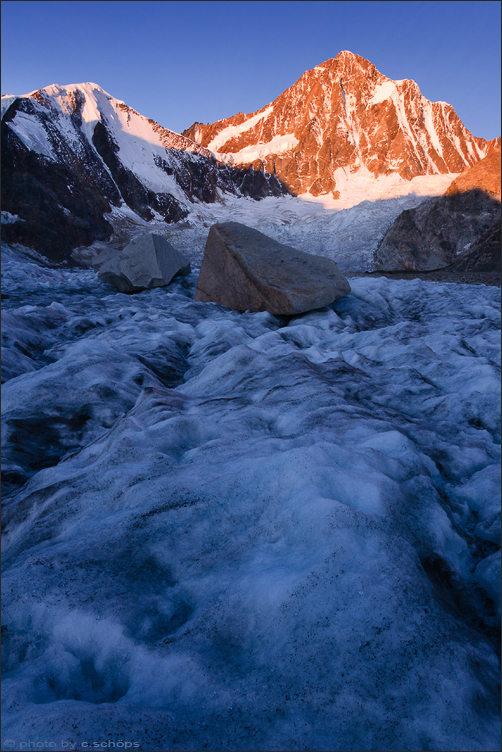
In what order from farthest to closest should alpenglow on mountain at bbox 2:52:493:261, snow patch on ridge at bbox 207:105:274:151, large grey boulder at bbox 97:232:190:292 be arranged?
snow patch on ridge at bbox 207:105:274:151 → alpenglow on mountain at bbox 2:52:493:261 → large grey boulder at bbox 97:232:190:292

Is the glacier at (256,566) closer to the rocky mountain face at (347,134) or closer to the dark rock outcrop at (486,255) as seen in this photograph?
the dark rock outcrop at (486,255)

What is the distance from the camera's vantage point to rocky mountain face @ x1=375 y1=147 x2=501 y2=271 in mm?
15148

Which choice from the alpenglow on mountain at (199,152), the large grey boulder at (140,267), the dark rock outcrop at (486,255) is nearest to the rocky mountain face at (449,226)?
the dark rock outcrop at (486,255)

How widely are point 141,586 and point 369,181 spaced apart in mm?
59640

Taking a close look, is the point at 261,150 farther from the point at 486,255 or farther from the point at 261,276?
the point at 261,276

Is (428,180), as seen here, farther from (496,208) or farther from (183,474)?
(183,474)

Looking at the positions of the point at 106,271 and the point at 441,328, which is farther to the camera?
the point at 106,271

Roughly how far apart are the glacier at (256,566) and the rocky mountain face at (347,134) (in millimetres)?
51838

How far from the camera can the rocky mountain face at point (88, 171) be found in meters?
24.4

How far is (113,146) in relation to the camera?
39062mm

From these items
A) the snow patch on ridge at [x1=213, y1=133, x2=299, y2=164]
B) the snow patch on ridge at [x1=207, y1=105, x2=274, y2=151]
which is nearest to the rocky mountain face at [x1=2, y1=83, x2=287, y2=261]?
the snow patch on ridge at [x1=213, y1=133, x2=299, y2=164]

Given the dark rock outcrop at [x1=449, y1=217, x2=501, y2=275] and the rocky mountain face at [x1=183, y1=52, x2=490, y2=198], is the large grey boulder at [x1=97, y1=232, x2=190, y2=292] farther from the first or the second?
the rocky mountain face at [x1=183, y1=52, x2=490, y2=198]

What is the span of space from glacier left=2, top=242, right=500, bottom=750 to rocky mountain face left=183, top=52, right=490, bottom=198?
5184cm

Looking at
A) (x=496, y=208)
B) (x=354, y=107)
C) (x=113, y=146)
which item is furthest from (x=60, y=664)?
(x=354, y=107)
